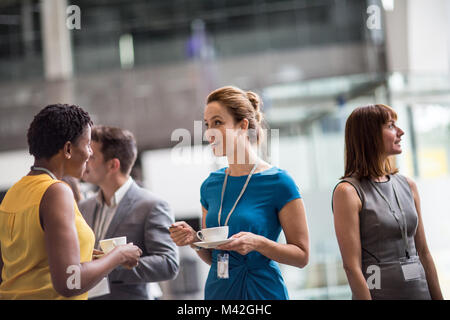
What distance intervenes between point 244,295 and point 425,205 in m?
3.40

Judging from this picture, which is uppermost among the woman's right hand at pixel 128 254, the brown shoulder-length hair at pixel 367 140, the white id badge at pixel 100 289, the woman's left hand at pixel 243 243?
the brown shoulder-length hair at pixel 367 140

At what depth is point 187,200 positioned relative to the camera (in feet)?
13.0

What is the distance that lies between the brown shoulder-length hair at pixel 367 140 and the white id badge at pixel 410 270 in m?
0.34

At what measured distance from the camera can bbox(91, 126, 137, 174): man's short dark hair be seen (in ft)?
7.72

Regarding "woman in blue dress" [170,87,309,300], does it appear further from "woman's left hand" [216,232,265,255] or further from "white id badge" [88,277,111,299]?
"white id badge" [88,277,111,299]

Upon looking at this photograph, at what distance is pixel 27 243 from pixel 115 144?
812mm

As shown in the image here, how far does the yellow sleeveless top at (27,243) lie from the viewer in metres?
1.63

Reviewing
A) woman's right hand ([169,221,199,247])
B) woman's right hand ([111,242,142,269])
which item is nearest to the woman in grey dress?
woman's right hand ([169,221,199,247])

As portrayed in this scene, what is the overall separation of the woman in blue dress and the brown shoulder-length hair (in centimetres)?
26

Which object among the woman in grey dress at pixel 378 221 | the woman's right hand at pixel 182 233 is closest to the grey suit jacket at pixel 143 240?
the woman's right hand at pixel 182 233

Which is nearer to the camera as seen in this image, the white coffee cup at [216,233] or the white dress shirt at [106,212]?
the white coffee cup at [216,233]

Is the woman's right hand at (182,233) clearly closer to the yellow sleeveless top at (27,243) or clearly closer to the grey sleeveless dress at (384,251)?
the yellow sleeveless top at (27,243)

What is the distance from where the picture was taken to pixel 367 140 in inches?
75.0
